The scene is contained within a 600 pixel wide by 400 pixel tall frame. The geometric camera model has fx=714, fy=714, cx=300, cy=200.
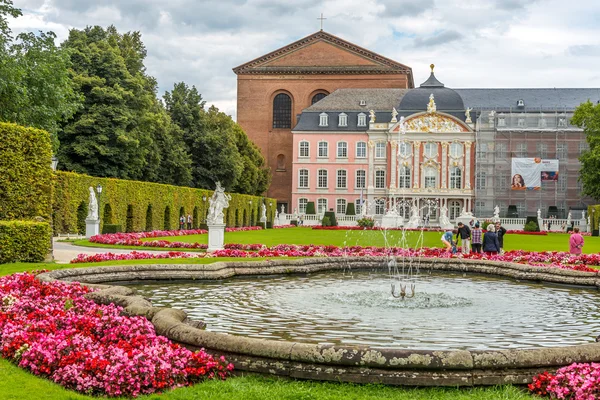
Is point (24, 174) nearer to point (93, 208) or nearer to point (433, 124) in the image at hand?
point (93, 208)

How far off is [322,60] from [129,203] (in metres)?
40.4

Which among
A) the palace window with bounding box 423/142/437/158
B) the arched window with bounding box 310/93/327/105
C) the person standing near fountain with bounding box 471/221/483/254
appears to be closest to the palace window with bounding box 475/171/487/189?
→ the palace window with bounding box 423/142/437/158

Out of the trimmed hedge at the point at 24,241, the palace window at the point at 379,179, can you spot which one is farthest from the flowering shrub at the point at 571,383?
the palace window at the point at 379,179

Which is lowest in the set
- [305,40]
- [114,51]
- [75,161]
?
[75,161]

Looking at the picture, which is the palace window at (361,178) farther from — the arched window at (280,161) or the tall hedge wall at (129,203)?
the tall hedge wall at (129,203)

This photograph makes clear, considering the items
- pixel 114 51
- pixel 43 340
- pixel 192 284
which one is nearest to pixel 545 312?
pixel 192 284

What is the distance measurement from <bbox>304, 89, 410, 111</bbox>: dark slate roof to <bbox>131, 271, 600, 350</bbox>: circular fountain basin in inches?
2082

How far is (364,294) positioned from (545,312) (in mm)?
2854

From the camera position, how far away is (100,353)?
570cm

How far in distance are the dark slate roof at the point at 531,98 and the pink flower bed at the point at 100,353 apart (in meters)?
60.9

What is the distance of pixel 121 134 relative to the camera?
3606 centimetres

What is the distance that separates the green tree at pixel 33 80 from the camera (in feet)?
87.8

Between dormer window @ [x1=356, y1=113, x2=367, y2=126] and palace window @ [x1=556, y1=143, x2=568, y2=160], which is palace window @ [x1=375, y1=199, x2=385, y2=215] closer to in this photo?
dormer window @ [x1=356, y1=113, x2=367, y2=126]

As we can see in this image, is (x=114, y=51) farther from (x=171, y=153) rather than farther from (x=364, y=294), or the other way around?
(x=364, y=294)
